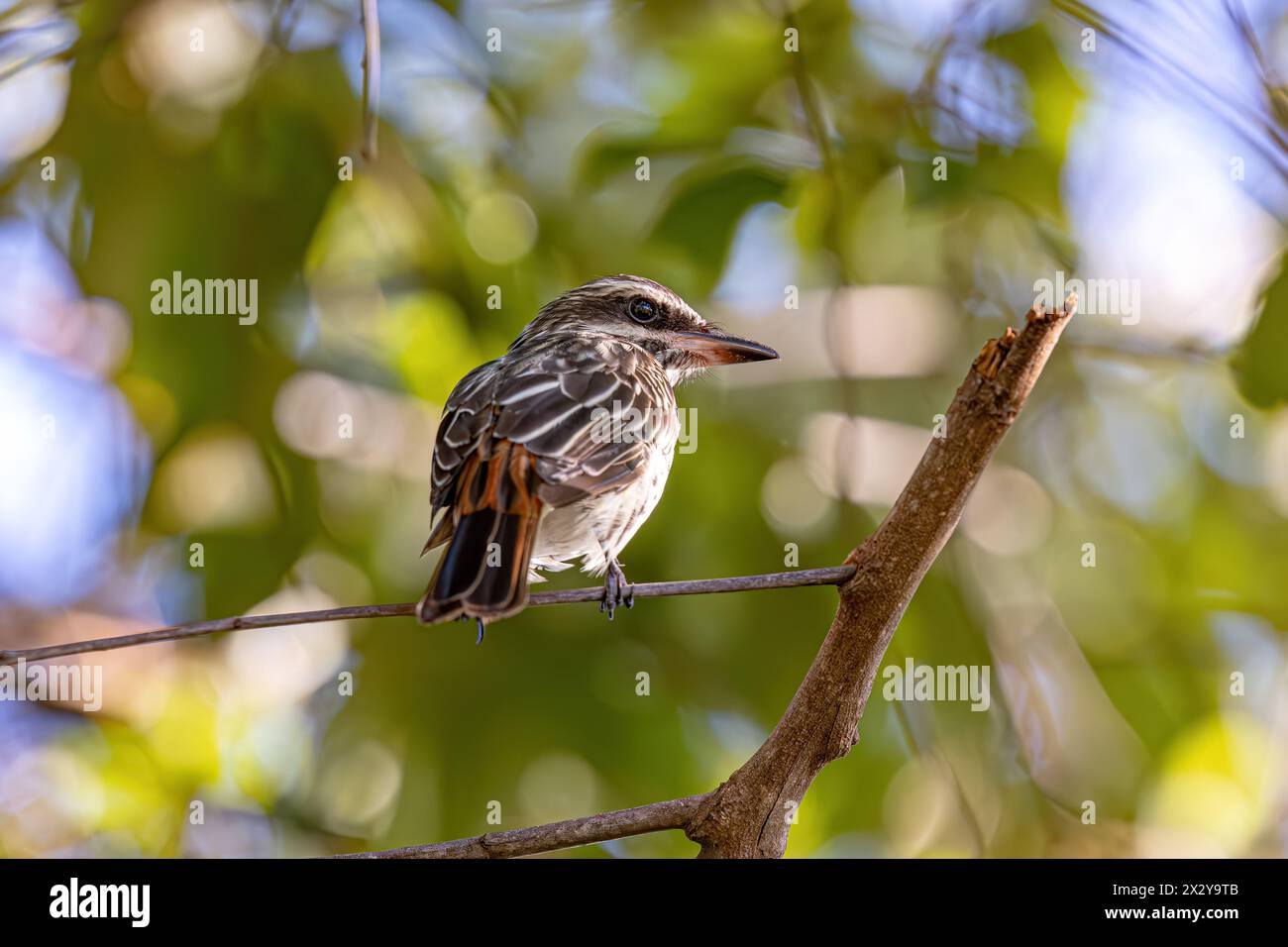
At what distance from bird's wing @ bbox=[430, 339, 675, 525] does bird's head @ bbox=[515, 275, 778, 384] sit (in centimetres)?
53

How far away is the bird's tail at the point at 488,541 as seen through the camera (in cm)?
264

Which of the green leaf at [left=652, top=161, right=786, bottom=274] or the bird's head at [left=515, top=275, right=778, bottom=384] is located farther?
the green leaf at [left=652, top=161, right=786, bottom=274]

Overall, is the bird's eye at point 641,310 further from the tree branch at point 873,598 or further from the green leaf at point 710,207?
the tree branch at point 873,598

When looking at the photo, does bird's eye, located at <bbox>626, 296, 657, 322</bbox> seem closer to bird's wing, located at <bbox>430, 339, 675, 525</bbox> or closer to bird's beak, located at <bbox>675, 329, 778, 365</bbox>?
bird's beak, located at <bbox>675, 329, 778, 365</bbox>

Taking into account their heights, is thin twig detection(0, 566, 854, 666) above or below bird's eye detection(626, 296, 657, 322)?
below

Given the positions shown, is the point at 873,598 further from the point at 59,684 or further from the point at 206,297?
the point at 59,684

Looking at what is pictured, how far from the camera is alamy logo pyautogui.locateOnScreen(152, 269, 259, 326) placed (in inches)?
178

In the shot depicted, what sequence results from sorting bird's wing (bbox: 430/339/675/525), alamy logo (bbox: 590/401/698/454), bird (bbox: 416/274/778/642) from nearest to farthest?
bird (bbox: 416/274/778/642), bird's wing (bbox: 430/339/675/525), alamy logo (bbox: 590/401/698/454)

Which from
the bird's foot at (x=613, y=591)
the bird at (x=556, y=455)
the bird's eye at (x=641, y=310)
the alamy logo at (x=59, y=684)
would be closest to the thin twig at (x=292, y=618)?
the bird at (x=556, y=455)

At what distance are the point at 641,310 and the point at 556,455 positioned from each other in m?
1.45

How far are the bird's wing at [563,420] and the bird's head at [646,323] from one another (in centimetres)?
53

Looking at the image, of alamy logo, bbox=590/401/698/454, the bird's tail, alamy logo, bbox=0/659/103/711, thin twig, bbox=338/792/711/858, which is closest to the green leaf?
alamy logo, bbox=590/401/698/454

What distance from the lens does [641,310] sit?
4516 millimetres

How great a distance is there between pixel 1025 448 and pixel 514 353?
2.31m
